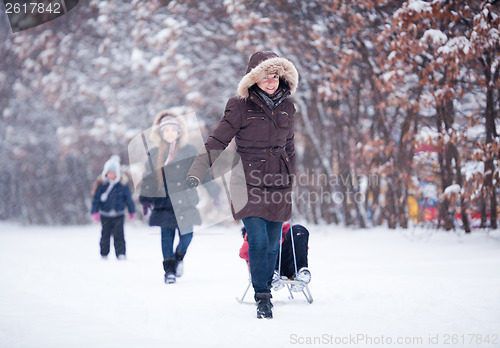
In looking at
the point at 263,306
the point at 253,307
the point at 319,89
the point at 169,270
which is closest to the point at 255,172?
the point at 263,306

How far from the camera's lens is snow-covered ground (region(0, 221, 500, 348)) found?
348cm

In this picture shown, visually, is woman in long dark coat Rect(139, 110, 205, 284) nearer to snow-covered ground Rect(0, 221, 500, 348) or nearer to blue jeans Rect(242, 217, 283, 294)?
snow-covered ground Rect(0, 221, 500, 348)

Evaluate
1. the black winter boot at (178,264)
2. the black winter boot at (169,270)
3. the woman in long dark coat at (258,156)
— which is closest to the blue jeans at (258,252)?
the woman in long dark coat at (258,156)

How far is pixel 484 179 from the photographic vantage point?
819 centimetres

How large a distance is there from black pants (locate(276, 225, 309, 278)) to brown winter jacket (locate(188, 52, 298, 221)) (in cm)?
61

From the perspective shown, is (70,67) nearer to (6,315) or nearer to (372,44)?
(372,44)

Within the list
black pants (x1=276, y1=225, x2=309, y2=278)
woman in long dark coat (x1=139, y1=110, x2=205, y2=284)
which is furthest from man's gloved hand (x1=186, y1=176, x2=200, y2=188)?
woman in long dark coat (x1=139, y1=110, x2=205, y2=284)

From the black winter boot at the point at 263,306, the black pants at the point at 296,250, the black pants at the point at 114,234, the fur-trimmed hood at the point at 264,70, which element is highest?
the fur-trimmed hood at the point at 264,70

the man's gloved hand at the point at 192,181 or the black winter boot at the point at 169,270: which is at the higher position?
the man's gloved hand at the point at 192,181

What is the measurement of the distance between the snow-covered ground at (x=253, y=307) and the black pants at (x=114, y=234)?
0.39 meters

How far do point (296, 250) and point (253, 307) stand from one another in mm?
628

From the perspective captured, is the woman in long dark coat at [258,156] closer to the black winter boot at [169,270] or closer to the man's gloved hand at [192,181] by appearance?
the man's gloved hand at [192,181]

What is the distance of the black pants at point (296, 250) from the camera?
4.89m

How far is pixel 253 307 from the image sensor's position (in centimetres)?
461
